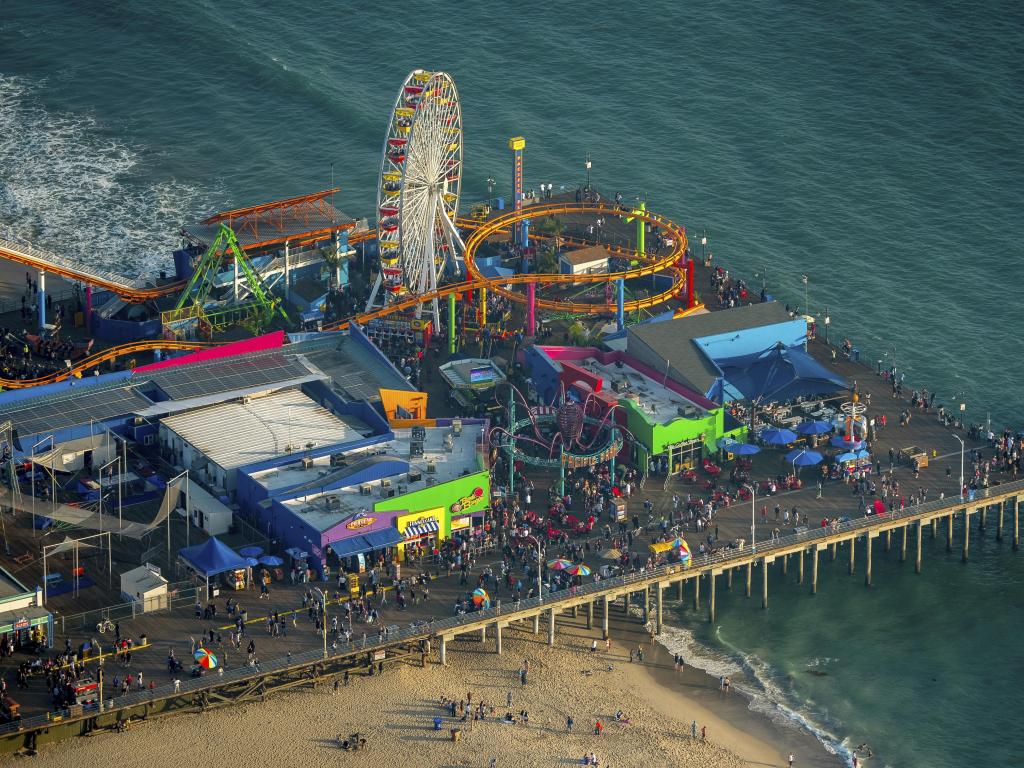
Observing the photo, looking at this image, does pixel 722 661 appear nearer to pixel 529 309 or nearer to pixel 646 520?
pixel 646 520

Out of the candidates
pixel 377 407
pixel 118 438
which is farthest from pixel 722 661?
pixel 118 438

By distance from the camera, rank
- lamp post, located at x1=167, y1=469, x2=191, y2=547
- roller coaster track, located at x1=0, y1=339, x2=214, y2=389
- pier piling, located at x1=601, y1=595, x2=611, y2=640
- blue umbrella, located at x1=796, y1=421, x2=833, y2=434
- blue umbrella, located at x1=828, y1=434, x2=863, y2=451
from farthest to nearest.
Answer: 1. roller coaster track, located at x1=0, y1=339, x2=214, y2=389
2. blue umbrella, located at x1=796, y1=421, x2=833, y2=434
3. blue umbrella, located at x1=828, y1=434, x2=863, y2=451
4. lamp post, located at x1=167, y1=469, x2=191, y2=547
5. pier piling, located at x1=601, y1=595, x2=611, y2=640

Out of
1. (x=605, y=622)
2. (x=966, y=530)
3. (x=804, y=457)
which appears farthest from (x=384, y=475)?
(x=966, y=530)

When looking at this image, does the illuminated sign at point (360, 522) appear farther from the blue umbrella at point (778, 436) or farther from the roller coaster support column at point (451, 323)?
the roller coaster support column at point (451, 323)

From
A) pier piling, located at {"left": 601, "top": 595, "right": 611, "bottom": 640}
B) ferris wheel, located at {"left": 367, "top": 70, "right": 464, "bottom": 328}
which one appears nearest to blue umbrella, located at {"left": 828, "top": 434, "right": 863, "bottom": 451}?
pier piling, located at {"left": 601, "top": 595, "right": 611, "bottom": 640}

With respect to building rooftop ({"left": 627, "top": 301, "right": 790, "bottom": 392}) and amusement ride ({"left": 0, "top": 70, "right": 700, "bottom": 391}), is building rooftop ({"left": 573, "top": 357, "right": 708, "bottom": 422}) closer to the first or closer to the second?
building rooftop ({"left": 627, "top": 301, "right": 790, "bottom": 392})

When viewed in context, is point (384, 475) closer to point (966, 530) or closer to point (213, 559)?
point (213, 559)
